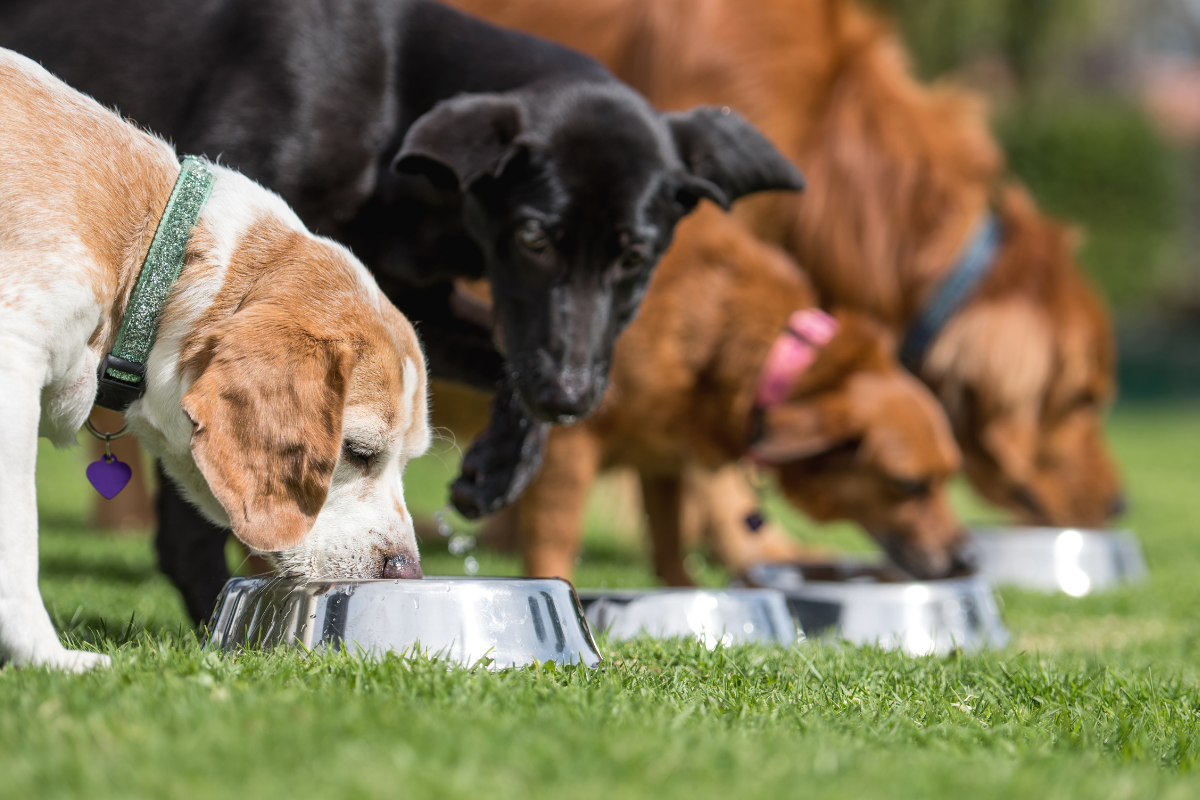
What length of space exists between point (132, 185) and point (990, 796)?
6.63ft

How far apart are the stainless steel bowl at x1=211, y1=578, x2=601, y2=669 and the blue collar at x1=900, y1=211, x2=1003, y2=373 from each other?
4.13 m

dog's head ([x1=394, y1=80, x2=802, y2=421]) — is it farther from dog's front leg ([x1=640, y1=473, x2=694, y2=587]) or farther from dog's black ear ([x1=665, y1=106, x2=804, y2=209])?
dog's front leg ([x1=640, y1=473, x2=694, y2=587])

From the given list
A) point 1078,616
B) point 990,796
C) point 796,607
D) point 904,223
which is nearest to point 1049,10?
point 904,223

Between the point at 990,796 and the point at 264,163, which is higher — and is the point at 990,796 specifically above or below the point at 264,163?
above

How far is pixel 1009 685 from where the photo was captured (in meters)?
2.76

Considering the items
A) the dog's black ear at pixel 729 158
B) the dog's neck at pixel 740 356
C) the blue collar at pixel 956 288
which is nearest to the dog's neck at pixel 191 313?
the dog's black ear at pixel 729 158

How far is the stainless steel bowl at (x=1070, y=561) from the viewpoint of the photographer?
5652 millimetres

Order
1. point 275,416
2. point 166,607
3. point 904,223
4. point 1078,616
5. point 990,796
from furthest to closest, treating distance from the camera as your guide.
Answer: point 904,223
point 1078,616
point 166,607
point 275,416
point 990,796

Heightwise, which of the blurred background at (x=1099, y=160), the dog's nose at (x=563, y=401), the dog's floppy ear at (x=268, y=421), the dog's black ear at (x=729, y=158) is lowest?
the blurred background at (x=1099, y=160)

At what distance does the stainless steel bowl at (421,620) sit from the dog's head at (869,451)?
2.41 m

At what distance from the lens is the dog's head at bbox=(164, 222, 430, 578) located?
2342 millimetres

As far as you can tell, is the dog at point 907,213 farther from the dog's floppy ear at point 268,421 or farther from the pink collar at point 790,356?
the dog's floppy ear at point 268,421

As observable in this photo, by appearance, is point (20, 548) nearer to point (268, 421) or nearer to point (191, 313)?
point (268, 421)

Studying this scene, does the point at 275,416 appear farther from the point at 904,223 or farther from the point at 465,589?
the point at 904,223
